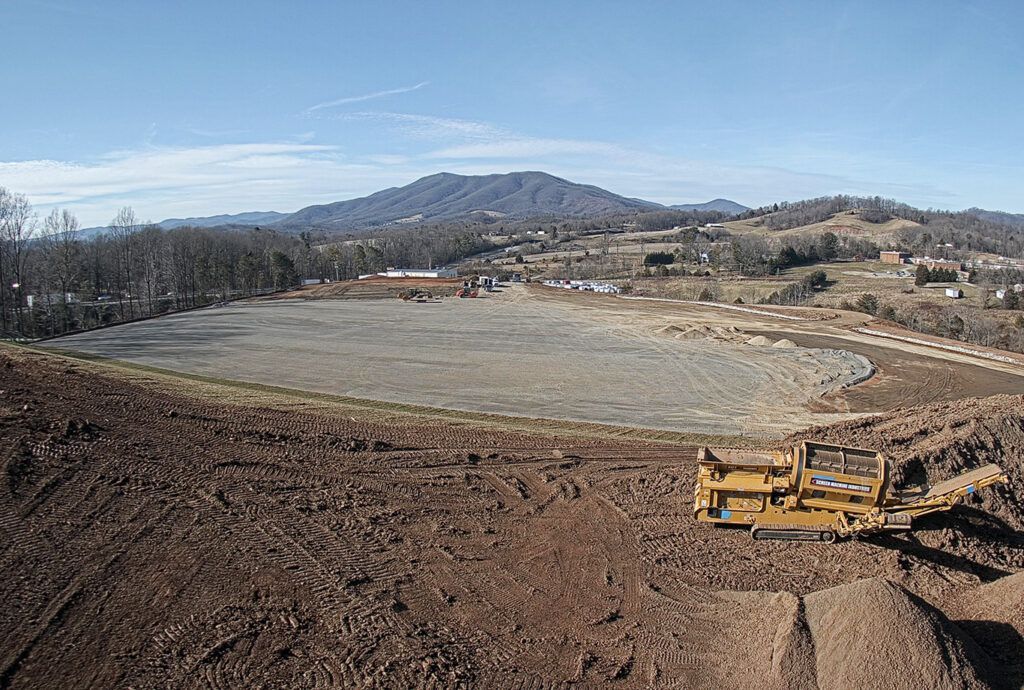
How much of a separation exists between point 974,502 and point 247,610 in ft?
48.9

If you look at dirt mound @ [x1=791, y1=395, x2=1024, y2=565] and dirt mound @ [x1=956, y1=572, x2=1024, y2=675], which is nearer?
dirt mound @ [x1=956, y1=572, x2=1024, y2=675]

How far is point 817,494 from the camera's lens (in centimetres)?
1342

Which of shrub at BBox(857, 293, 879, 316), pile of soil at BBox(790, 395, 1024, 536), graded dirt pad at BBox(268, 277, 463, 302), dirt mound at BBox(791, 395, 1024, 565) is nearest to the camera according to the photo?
dirt mound at BBox(791, 395, 1024, 565)

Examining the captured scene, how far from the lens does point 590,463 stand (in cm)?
1906

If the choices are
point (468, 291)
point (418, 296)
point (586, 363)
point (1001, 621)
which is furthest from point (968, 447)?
point (468, 291)

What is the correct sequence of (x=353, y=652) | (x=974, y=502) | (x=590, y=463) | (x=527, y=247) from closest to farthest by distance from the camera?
1. (x=353, y=652)
2. (x=974, y=502)
3. (x=590, y=463)
4. (x=527, y=247)

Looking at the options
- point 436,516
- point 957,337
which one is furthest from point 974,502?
point 957,337

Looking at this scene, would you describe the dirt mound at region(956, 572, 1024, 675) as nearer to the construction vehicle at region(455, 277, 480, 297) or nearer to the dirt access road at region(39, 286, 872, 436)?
the dirt access road at region(39, 286, 872, 436)

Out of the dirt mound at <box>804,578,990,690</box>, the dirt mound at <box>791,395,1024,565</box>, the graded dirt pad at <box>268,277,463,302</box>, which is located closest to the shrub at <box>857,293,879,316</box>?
the dirt mound at <box>791,395,1024,565</box>

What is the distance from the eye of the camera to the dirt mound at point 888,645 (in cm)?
859

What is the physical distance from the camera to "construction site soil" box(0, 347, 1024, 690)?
31.7 ft

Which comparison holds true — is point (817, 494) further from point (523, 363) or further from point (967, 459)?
point (523, 363)

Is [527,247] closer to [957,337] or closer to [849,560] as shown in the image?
[957,337]

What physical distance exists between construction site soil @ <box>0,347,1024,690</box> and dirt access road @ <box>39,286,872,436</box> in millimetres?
6190
